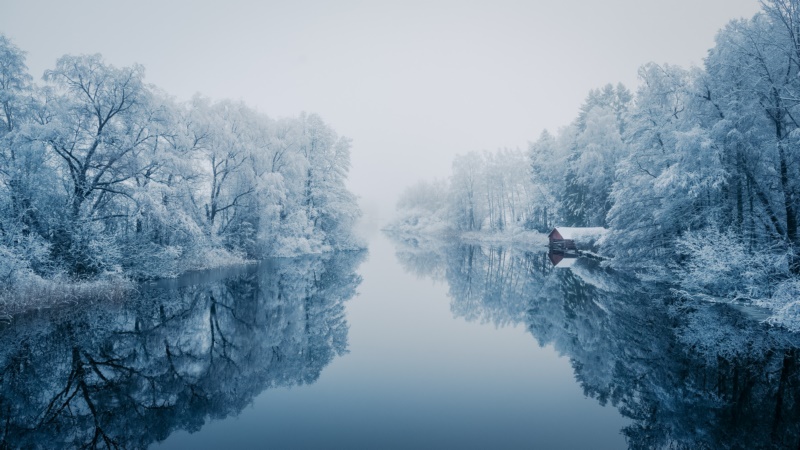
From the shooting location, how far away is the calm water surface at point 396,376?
6242 mm

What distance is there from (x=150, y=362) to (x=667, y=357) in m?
14.4

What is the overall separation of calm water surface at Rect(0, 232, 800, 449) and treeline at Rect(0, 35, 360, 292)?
4551mm

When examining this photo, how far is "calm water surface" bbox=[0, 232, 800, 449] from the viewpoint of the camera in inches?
246

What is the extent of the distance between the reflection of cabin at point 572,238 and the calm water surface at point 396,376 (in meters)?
22.7

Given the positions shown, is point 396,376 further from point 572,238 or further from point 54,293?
point 572,238

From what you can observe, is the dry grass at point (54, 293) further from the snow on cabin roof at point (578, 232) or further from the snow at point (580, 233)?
the snow on cabin roof at point (578, 232)

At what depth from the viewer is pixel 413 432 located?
636 centimetres

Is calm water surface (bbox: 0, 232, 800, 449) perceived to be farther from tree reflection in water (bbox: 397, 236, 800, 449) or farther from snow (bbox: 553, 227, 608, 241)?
snow (bbox: 553, 227, 608, 241)

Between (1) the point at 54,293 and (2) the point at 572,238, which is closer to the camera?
(1) the point at 54,293

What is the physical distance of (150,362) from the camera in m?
9.16

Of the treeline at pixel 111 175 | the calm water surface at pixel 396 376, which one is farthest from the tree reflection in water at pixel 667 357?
the treeline at pixel 111 175

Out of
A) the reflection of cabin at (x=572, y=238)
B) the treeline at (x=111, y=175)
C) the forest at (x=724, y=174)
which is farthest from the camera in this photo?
the reflection of cabin at (x=572, y=238)

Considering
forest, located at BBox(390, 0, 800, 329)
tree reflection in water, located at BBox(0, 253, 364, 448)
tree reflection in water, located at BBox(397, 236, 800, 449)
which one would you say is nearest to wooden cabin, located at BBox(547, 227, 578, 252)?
forest, located at BBox(390, 0, 800, 329)

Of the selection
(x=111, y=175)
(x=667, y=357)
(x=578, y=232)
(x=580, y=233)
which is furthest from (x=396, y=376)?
(x=578, y=232)
